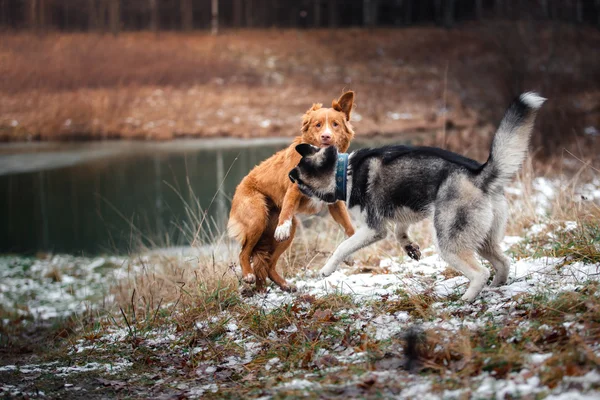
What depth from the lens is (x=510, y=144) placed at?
127 inches

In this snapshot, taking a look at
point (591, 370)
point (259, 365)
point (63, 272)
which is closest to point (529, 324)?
point (591, 370)

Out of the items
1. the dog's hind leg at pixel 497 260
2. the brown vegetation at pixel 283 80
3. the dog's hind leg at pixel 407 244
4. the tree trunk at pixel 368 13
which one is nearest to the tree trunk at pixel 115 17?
the brown vegetation at pixel 283 80

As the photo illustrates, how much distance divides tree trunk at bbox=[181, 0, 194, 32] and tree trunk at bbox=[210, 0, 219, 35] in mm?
505

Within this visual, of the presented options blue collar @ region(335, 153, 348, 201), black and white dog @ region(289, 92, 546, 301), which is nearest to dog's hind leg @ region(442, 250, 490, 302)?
black and white dog @ region(289, 92, 546, 301)

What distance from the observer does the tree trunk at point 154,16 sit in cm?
1451

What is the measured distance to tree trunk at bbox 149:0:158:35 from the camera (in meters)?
14.5

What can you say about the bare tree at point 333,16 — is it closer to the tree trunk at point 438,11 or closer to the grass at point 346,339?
the tree trunk at point 438,11

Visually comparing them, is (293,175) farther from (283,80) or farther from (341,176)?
(283,80)

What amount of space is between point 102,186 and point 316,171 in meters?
Answer: 8.36

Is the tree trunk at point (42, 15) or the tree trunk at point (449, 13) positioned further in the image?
the tree trunk at point (449, 13)

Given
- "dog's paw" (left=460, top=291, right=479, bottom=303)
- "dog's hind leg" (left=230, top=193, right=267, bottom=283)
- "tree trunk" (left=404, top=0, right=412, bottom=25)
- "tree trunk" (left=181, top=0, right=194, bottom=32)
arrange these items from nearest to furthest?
1. "dog's paw" (left=460, top=291, right=479, bottom=303)
2. "dog's hind leg" (left=230, top=193, right=267, bottom=283)
3. "tree trunk" (left=181, top=0, right=194, bottom=32)
4. "tree trunk" (left=404, top=0, right=412, bottom=25)

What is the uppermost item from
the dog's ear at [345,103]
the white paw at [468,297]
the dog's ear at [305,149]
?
the dog's ear at [345,103]

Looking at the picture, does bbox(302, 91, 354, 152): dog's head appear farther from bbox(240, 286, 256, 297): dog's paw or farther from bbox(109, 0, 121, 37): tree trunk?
bbox(109, 0, 121, 37): tree trunk

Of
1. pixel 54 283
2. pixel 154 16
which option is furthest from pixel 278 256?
pixel 154 16
